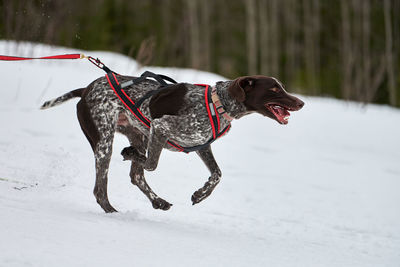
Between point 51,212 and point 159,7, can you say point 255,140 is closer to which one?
point 51,212

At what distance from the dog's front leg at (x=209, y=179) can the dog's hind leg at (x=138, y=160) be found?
0.31 metres

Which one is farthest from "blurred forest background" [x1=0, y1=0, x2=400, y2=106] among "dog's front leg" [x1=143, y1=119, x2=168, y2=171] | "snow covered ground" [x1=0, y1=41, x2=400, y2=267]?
"dog's front leg" [x1=143, y1=119, x2=168, y2=171]

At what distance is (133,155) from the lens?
137 inches

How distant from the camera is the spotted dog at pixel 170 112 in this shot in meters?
3.07

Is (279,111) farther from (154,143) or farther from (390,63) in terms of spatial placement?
(390,63)

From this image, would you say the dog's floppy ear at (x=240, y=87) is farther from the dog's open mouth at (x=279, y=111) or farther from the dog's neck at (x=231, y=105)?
the dog's open mouth at (x=279, y=111)

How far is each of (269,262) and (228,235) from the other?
68 cm

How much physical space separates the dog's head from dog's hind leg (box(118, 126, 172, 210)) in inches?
35.0

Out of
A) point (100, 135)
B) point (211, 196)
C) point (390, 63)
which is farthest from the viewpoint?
point (390, 63)

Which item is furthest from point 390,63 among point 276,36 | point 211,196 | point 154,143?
point 154,143

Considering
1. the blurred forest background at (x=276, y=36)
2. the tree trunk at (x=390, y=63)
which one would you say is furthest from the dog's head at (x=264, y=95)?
the tree trunk at (x=390, y=63)

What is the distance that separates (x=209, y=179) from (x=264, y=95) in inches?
29.9

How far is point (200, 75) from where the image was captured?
10664 mm

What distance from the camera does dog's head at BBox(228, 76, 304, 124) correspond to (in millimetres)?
3033
